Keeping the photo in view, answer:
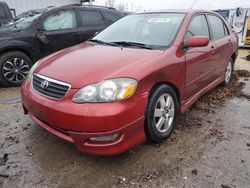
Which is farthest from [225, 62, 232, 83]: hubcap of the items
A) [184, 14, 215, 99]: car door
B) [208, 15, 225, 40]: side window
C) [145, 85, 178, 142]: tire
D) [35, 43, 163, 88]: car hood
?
[35, 43, 163, 88]: car hood

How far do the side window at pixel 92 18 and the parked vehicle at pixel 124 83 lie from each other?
2.60 metres

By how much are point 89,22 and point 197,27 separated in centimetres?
341

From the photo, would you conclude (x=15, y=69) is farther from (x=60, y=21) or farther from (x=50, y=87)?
(x=50, y=87)

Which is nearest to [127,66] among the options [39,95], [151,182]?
[39,95]

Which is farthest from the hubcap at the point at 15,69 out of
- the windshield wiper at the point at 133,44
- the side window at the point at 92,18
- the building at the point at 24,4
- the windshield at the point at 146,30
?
the building at the point at 24,4

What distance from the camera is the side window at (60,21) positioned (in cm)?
606

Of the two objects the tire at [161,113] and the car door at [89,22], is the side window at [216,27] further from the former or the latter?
the car door at [89,22]

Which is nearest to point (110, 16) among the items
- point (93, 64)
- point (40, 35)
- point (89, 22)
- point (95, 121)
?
point (89, 22)

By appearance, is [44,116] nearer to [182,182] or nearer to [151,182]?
[151,182]

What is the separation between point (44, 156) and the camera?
2986mm

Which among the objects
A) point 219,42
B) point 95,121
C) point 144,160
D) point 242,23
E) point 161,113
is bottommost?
point 144,160

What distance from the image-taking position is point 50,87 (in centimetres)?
281

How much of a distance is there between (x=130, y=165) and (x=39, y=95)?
1.22 meters

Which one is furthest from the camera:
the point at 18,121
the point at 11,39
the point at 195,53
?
the point at 11,39
